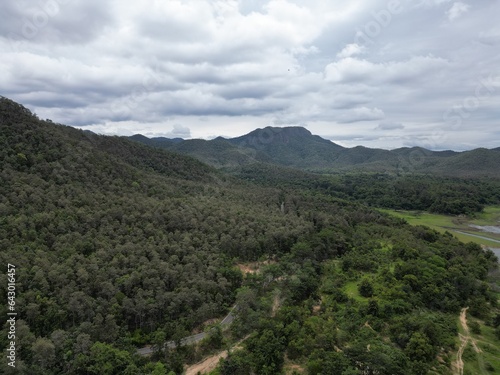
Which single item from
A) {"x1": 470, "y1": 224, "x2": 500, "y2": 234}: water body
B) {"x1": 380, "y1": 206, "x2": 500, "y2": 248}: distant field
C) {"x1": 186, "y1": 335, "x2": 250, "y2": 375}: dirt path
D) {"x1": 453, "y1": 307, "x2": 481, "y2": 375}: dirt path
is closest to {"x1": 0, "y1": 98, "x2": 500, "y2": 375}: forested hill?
{"x1": 453, "y1": 307, "x2": 481, "y2": 375}: dirt path

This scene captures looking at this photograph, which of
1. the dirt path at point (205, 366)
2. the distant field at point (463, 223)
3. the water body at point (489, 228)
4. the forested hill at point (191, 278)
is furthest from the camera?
the water body at point (489, 228)

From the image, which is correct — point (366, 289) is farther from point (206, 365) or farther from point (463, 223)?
point (463, 223)

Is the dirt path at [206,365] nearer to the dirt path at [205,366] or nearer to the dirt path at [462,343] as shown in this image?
the dirt path at [205,366]

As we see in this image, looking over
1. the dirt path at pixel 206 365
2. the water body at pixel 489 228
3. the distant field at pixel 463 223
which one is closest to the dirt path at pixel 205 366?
the dirt path at pixel 206 365

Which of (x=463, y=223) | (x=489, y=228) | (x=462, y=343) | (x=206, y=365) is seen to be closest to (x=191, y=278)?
(x=206, y=365)

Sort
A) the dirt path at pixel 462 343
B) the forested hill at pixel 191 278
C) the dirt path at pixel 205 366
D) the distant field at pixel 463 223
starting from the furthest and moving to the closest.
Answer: the distant field at pixel 463 223
the dirt path at pixel 205 366
the dirt path at pixel 462 343
the forested hill at pixel 191 278

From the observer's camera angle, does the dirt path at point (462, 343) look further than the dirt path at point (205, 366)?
Result: No

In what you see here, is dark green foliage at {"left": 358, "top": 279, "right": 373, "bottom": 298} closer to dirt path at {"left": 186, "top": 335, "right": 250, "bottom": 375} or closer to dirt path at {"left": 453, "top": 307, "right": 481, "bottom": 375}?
dirt path at {"left": 453, "top": 307, "right": 481, "bottom": 375}
